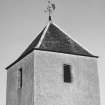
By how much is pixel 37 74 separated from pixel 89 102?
4.27 meters

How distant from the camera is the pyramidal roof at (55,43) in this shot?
77.2ft

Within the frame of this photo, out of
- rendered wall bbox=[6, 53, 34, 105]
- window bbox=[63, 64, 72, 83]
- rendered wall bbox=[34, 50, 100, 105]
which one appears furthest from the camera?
window bbox=[63, 64, 72, 83]

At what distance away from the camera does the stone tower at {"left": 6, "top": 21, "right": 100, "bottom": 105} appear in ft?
72.1

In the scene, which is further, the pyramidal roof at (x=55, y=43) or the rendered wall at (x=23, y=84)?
the pyramidal roof at (x=55, y=43)

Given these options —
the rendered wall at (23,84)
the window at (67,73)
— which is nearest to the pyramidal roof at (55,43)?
the rendered wall at (23,84)

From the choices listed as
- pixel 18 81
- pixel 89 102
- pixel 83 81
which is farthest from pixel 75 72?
pixel 18 81

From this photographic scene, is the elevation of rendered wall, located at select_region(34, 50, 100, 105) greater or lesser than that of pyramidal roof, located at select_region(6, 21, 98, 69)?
lesser

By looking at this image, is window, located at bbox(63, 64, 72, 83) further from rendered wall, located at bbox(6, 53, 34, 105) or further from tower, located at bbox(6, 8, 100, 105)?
rendered wall, located at bbox(6, 53, 34, 105)

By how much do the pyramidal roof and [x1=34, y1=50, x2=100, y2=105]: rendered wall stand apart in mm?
409

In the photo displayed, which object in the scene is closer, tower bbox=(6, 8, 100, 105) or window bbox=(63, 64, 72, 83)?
tower bbox=(6, 8, 100, 105)

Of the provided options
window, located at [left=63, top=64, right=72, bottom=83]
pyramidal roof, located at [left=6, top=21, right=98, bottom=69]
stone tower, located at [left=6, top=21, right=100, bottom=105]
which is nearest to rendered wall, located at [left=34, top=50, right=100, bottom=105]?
stone tower, located at [left=6, top=21, right=100, bottom=105]

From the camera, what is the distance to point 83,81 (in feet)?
76.6

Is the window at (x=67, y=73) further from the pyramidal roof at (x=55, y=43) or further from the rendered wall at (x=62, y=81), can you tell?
the pyramidal roof at (x=55, y=43)

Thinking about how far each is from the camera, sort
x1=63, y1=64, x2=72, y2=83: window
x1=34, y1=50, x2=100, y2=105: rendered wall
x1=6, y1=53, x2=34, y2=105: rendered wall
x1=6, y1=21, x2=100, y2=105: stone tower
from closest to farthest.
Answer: x1=34, y1=50, x2=100, y2=105: rendered wall → x1=6, y1=21, x2=100, y2=105: stone tower → x1=6, y1=53, x2=34, y2=105: rendered wall → x1=63, y1=64, x2=72, y2=83: window
